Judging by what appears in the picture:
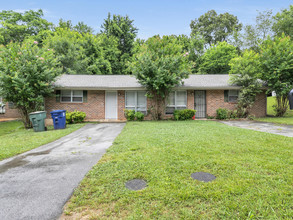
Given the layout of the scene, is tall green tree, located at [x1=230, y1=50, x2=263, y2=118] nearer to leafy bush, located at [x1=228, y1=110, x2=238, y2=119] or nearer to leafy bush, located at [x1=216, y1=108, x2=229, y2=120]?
leafy bush, located at [x1=228, y1=110, x2=238, y2=119]

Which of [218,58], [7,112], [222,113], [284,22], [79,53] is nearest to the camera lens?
[222,113]

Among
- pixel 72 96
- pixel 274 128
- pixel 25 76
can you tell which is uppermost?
pixel 25 76

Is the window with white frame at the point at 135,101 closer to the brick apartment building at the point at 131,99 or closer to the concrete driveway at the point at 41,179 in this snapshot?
the brick apartment building at the point at 131,99

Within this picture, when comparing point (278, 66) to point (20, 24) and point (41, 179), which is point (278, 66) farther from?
point (20, 24)

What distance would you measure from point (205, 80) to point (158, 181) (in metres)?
12.4

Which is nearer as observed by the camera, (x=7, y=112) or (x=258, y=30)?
(x=7, y=112)

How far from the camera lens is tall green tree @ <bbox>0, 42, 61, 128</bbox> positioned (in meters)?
8.88

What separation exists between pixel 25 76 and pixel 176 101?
31.0 feet

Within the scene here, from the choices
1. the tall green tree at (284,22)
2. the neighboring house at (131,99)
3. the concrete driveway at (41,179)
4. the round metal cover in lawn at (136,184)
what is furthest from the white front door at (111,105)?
the tall green tree at (284,22)

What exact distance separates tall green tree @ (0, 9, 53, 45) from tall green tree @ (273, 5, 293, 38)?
3452cm

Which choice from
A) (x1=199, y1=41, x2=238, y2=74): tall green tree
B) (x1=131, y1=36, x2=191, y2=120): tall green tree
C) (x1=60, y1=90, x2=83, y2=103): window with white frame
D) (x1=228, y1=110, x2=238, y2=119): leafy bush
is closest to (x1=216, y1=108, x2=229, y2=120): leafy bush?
(x1=228, y1=110, x2=238, y2=119): leafy bush

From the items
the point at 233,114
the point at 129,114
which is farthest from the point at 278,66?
the point at 129,114

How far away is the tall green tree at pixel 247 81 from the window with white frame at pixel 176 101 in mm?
3537

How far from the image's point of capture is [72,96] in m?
12.6
